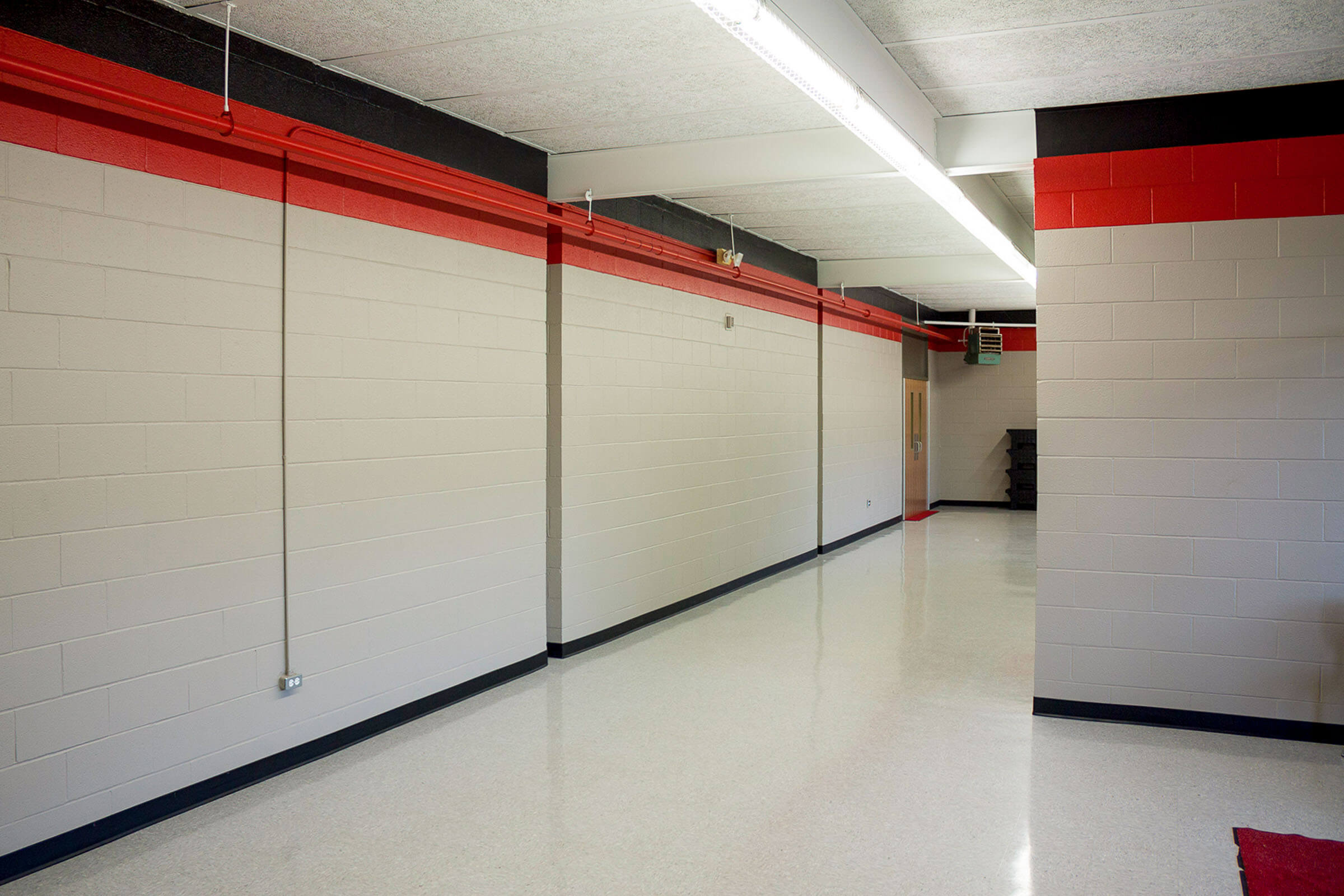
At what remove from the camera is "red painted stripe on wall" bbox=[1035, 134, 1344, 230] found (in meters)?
4.28

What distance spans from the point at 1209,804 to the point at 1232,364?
2051 millimetres

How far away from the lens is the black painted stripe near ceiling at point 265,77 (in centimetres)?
305

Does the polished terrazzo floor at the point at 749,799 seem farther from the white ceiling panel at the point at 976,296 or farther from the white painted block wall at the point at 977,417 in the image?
the white painted block wall at the point at 977,417

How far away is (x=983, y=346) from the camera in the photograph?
13.8 meters

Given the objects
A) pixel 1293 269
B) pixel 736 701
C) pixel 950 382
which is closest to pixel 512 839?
pixel 736 701

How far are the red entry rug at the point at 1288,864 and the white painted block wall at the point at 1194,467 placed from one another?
1269mm

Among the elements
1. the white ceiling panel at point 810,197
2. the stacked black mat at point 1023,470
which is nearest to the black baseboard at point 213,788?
the white ceiling panel at point 810,197

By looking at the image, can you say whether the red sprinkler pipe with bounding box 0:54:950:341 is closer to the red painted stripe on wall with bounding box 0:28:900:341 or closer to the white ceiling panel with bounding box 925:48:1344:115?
the red painted stripe on wall with bounding box 0:28:900:341

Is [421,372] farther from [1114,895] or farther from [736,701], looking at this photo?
[1114,895]

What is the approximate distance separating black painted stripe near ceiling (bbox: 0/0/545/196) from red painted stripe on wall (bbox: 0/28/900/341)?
0.15 feet

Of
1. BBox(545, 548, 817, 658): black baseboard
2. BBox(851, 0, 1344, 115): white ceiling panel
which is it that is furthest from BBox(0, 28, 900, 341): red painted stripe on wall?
BBox(545, 548, 817, 658): black baseboard

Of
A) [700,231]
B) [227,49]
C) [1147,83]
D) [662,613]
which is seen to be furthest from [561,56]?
[662,613]

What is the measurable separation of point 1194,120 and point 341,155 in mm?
4001

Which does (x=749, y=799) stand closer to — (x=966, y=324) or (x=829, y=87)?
(x=829, y=87)
